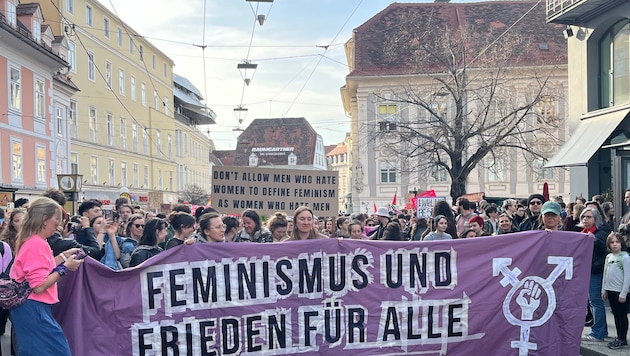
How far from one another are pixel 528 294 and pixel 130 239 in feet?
15.0

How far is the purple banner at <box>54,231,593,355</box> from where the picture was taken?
5.94 m

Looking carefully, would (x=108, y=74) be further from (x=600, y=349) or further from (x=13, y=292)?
(x=13, y=292)

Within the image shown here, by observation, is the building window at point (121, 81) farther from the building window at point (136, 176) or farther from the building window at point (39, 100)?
the building window at point (39, 100)

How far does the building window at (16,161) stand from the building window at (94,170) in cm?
1388

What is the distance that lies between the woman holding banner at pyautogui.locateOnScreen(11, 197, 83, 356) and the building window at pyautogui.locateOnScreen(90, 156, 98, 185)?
123ft

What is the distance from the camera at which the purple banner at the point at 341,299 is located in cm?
594

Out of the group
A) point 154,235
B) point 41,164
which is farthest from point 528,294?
point 41,164

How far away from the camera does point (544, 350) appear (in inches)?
250

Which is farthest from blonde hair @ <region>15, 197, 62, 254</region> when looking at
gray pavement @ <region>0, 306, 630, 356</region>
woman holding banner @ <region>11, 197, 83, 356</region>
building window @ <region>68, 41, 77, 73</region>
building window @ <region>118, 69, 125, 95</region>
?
building window @ <region>118, 69, 125, 95</region>

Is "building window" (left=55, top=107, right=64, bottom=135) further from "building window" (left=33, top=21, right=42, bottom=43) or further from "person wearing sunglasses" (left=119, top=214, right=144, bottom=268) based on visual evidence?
"person wearing sunglasses" (left=119, top=214, right=144, bottom=268)

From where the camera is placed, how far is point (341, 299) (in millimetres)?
6320

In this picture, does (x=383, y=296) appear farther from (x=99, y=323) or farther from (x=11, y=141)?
(x=11, y=141)

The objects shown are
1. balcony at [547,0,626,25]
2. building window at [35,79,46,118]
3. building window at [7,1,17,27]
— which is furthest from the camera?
building window at [35,79,46,118]

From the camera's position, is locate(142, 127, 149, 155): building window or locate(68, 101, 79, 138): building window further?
locate(142, 127, 149, 155): building window
